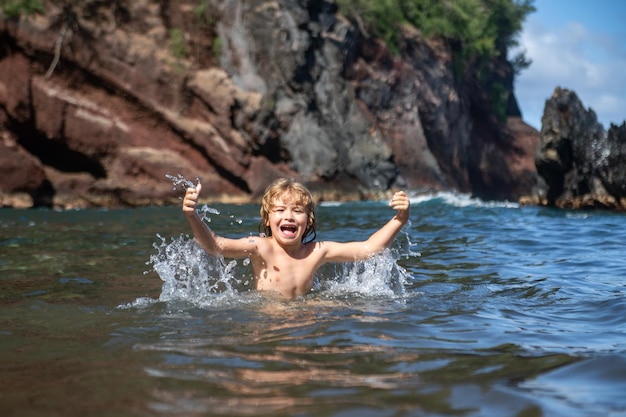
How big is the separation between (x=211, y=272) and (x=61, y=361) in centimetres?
296

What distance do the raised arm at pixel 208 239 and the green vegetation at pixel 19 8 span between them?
15.7 m

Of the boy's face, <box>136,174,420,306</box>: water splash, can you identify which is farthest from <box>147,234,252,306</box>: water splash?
the boy's face

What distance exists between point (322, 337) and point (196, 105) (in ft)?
59.2

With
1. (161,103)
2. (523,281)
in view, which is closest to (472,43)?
(161,103)

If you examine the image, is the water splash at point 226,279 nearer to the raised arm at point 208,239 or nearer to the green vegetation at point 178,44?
the raised arm at point 208,239

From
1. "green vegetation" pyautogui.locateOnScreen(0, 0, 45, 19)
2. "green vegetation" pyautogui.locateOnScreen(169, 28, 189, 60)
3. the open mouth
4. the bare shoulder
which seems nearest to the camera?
the open mouth

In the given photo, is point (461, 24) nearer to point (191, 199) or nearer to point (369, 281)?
point (369, 281)

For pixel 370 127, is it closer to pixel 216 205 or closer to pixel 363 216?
pixel 216 205

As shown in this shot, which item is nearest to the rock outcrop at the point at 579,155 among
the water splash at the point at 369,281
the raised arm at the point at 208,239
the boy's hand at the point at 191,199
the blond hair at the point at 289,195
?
the water splash at the point at 369,281

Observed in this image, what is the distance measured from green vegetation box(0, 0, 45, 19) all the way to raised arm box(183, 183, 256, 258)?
51.4 feet

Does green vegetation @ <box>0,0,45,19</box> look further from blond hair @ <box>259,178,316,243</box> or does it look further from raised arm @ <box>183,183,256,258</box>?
raised arm @ <box>183,183,256,258</box>

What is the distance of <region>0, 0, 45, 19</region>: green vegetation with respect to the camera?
1853 cm

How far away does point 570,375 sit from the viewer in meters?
3.20

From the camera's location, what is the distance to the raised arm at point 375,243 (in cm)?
558
